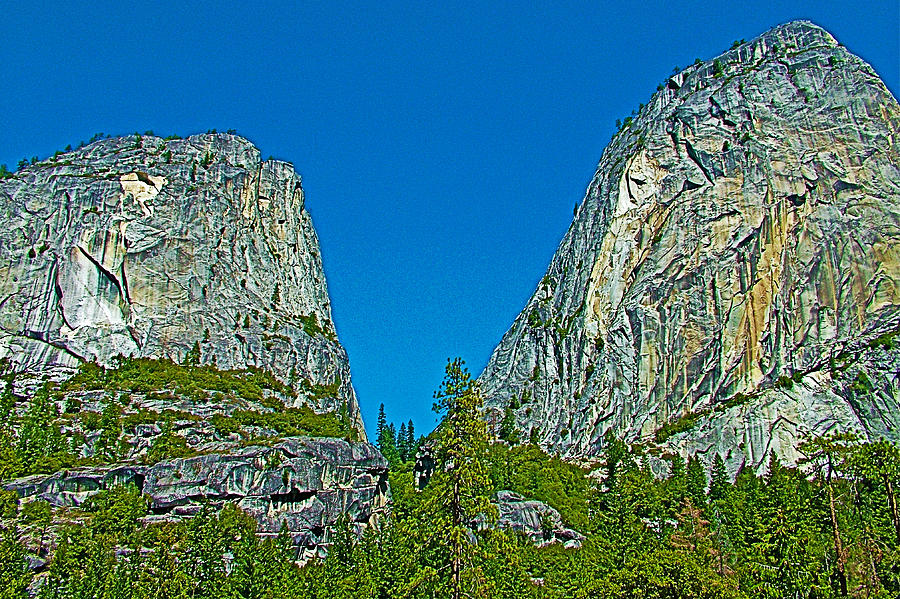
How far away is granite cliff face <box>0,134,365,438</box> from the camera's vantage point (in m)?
138

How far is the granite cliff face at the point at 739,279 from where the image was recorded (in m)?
117

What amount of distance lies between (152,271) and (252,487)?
6409 cm

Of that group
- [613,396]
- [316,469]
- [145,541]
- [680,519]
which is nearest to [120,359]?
[316,469]

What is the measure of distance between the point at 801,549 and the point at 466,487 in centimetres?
1813

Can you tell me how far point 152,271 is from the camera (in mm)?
144250

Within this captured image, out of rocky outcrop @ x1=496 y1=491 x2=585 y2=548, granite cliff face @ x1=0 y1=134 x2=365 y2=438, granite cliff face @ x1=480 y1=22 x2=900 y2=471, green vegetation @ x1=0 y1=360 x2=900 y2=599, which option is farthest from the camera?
granite cliff face @ x1=0 y1=134 x2=365 y2=438

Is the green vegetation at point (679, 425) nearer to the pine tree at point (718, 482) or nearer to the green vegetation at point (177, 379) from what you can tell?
the pine tree at point (718, 482)

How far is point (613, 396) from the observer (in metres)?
134

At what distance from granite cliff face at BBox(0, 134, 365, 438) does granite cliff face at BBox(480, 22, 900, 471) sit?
4379 centimetres

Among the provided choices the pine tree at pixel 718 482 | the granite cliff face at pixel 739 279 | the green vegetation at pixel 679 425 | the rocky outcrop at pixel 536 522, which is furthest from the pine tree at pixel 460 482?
the green vegetation at pixel 679 425

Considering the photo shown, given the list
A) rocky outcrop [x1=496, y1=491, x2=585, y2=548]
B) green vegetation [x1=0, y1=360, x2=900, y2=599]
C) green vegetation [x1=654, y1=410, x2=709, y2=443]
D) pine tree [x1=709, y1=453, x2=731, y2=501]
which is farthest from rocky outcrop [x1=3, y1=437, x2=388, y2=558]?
green vegetation [x1=654, y1=410, x2=709, y2=443]

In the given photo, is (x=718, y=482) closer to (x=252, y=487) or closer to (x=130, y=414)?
(x=252, y=487)

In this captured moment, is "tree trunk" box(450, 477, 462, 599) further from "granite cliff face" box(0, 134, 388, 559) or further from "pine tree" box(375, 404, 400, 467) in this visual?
"pine tree" box(375, 404, 400, 467)

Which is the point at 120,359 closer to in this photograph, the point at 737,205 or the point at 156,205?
the point at 156,205
